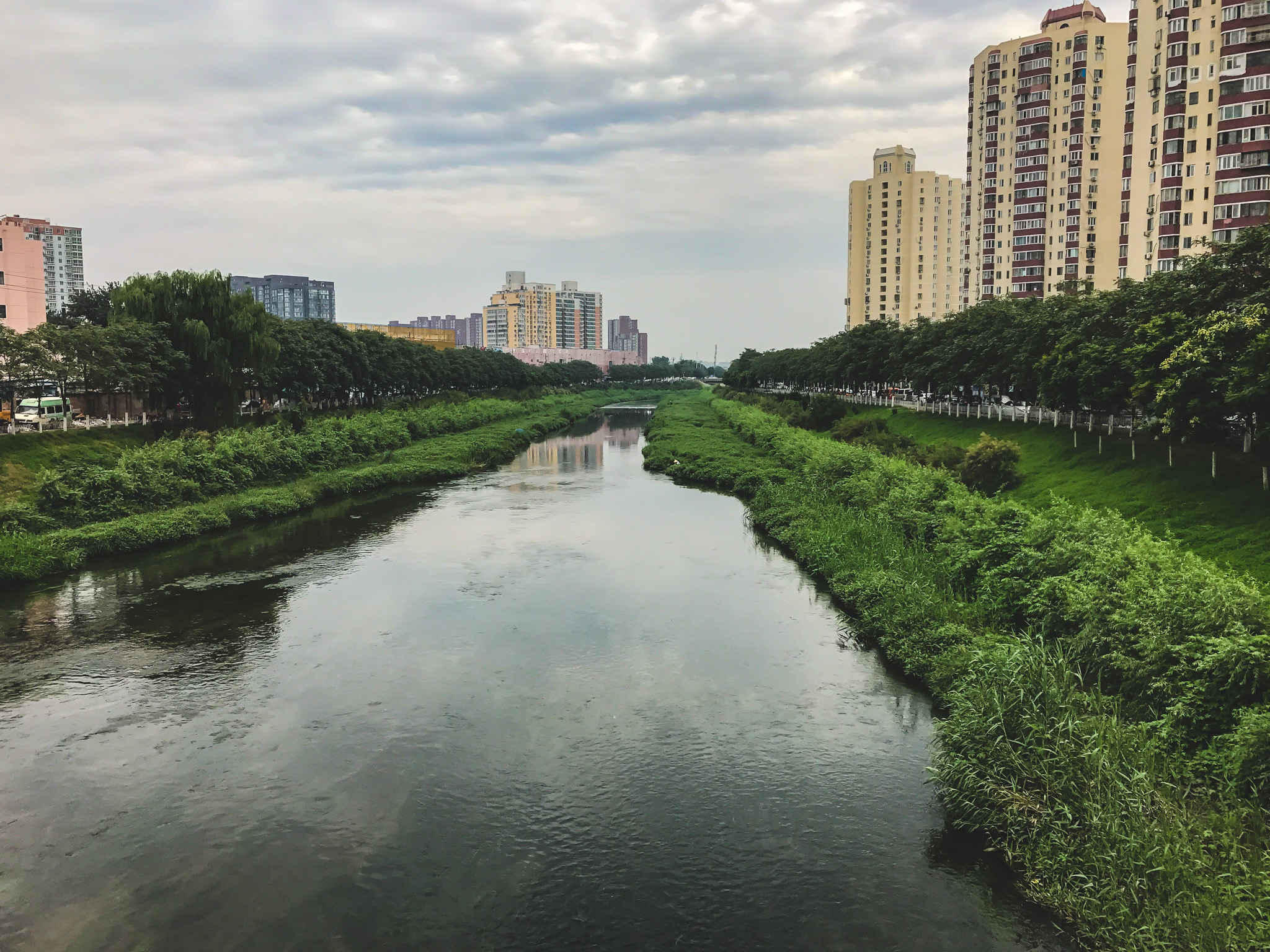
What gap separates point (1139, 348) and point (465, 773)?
75.4ft

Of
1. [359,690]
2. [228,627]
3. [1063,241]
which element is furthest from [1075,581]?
[1063,241]

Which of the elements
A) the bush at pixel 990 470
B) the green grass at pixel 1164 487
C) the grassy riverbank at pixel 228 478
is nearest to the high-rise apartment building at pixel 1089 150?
the green grass at pixel 1164 487

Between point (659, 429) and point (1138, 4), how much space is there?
141 ft

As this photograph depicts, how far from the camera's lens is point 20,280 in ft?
202

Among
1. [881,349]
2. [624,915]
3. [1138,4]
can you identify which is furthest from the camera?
[881,349]

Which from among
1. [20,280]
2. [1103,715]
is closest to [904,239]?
[20,280]

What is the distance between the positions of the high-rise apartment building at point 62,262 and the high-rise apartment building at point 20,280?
11835cm

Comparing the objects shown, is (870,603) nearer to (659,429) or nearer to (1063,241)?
(659,429)

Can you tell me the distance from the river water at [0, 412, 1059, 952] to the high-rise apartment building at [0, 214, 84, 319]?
176 m

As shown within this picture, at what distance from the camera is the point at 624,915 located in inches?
413

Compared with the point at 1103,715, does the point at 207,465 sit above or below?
above

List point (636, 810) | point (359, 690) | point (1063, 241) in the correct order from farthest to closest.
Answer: point (1063, 241) < point (359, 690) < point (636, 810)

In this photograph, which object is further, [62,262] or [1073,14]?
[62,262]

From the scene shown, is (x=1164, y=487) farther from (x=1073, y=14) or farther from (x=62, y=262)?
(x=62, y=262)
